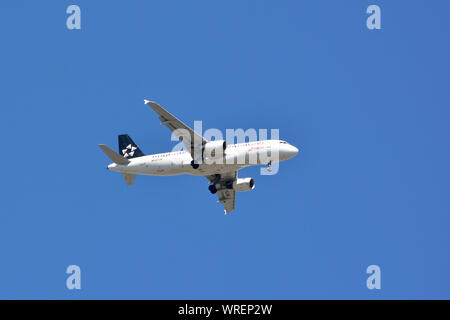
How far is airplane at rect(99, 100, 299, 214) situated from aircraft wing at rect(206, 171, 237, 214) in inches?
41.1

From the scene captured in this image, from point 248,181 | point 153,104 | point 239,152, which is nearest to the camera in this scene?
point 153,104

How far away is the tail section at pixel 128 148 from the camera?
8006 cm

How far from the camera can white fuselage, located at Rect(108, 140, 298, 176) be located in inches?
2911

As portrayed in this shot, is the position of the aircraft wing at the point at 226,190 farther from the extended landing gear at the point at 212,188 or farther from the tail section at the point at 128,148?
the tail section at the point at 128,148

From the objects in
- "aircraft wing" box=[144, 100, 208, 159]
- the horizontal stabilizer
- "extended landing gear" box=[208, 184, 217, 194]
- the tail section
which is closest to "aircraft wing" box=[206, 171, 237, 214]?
"extended landing gear" box=[208, 184, 217, 194]

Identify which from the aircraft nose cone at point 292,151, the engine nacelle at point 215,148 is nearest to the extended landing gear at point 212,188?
the engine nacelle at point 215,148

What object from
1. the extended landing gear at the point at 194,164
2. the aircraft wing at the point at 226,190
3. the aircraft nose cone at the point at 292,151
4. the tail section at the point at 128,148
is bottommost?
the aircraft wing at the point at 226,190

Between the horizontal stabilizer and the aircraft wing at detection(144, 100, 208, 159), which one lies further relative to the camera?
the horizontal stabilizer

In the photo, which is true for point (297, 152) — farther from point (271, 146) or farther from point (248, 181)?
point (248, 181)

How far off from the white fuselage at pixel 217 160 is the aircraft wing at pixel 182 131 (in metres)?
1.53

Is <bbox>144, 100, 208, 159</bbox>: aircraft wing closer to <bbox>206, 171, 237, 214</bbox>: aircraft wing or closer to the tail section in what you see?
the tail section

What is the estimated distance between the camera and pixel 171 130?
7400 centimetres
